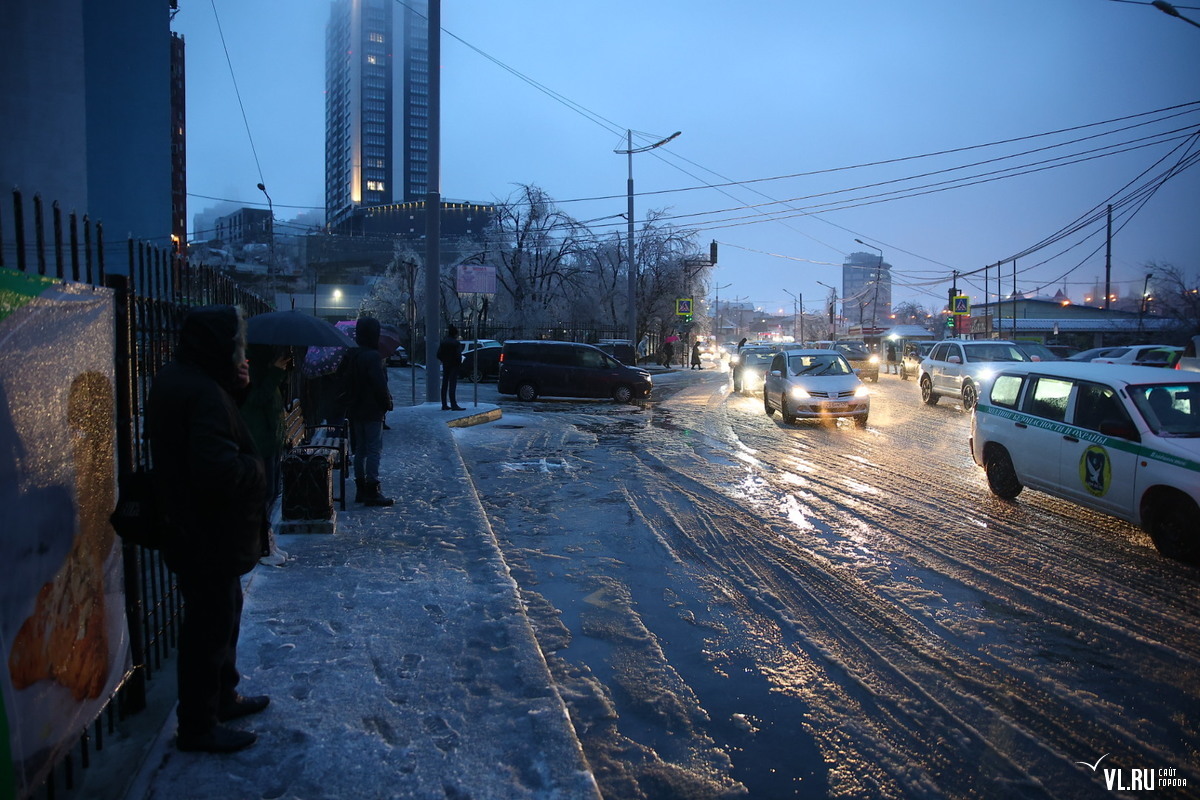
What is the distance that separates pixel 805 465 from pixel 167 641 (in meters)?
9.09

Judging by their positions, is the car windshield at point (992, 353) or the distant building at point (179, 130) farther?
the distant building at point (179, 130)

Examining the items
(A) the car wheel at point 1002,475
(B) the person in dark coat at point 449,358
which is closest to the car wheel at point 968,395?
(A) the car wheel at point 1002,475

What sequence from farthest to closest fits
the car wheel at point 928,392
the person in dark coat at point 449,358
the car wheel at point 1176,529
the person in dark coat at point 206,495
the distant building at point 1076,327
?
1. the distant building at point 1076,327
2. the car wheel at point 928,392
3. the person in dark coat at point 449,358
4. the car wheel at point 1176,529
5. the person in dark coat at point 206,495

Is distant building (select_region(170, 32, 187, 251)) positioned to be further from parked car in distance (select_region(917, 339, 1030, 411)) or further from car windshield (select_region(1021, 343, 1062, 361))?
car windshield (select_region(1021, 343, 1062, 361))

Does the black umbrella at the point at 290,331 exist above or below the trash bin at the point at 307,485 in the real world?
above

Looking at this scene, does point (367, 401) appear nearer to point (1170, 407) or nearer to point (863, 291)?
point (1170, 407)

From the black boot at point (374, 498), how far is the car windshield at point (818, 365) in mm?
11962

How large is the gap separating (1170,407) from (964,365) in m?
15.1

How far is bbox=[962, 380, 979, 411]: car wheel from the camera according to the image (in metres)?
20.6

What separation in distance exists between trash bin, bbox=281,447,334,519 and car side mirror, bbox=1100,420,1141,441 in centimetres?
683

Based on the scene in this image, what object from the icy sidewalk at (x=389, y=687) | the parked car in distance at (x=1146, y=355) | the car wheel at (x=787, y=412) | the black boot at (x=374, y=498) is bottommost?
the icy sidewalk at (x=389, y=687)

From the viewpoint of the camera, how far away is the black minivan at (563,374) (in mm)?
25109

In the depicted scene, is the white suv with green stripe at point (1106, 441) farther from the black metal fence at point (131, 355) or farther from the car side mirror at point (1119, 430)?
the black metal fence at point (131, 355)

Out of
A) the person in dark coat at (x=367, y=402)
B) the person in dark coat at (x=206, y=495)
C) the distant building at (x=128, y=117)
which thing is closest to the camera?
the person in dark coat at (x=206, y=495)
